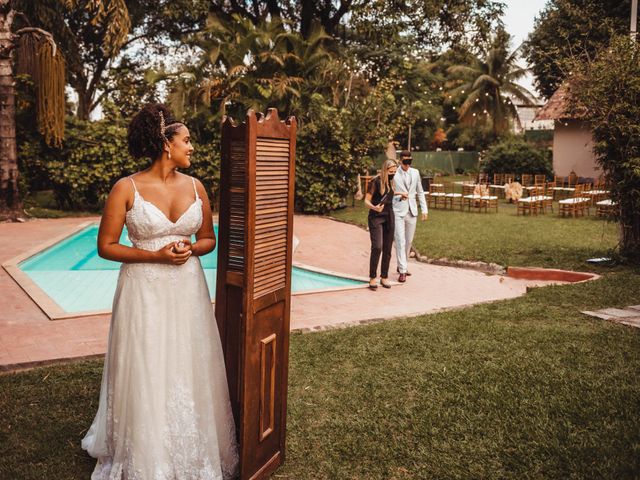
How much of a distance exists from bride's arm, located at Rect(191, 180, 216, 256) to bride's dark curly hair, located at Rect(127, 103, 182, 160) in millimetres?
311

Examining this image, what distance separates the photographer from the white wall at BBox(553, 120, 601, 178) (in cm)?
2639

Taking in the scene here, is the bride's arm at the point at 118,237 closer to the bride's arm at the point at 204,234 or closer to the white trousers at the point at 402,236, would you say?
the bride's arm at the point at 204,234

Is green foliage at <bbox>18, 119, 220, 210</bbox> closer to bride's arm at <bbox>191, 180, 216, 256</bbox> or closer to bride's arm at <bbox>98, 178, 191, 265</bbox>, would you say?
bride's arm at <bbox>191, 180, 216, 256</bbox>

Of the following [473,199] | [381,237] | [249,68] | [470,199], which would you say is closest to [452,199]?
[470,199]

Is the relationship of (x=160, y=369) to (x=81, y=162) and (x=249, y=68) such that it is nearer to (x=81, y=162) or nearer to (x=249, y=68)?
A: (x=81, y=162)

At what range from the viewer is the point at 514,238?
13.5 metres

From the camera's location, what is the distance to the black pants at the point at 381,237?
8.92m

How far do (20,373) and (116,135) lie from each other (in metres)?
13.1

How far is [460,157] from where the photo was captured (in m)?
45.1

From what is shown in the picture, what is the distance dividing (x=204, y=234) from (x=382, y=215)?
18.7 ft

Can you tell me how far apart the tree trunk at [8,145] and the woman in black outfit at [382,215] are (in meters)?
10.2

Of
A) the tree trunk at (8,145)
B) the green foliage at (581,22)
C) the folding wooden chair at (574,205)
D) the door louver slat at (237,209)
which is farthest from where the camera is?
the green foliage at (581,22)

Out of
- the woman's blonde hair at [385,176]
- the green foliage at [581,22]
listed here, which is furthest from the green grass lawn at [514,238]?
the green foliage at [581,22]

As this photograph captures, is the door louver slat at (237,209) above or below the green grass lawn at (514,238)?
above
